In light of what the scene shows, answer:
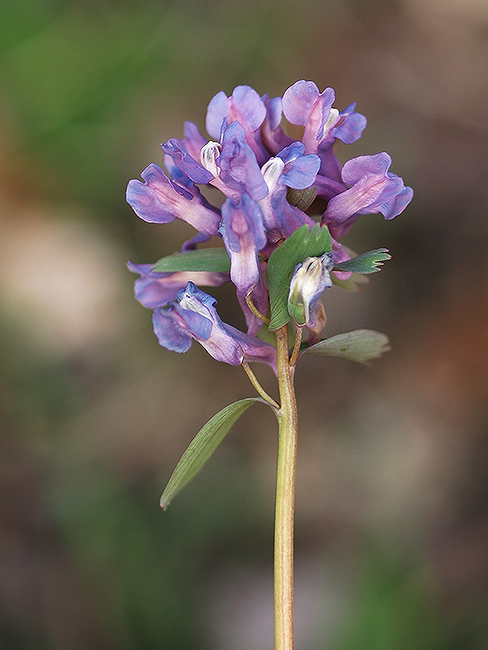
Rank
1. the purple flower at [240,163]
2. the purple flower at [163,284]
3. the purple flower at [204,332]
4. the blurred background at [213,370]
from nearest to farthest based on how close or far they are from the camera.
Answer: the purple flower at [240,163]
the purple flower at [204,332]
the purple flower at [163,284]
the blurred background at [213,370]

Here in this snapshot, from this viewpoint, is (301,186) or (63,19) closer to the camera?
(301,186)

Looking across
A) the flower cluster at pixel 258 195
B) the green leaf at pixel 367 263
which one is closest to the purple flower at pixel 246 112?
the flower cluster at pixel 258 195

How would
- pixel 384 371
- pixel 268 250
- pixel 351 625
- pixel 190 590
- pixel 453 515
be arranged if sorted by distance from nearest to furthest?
pixel 268 250 → pixel 351 625 → pixel 190 590 → pixel 453 515 → pixel 384 371

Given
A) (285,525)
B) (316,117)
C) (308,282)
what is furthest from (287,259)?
(285,525)

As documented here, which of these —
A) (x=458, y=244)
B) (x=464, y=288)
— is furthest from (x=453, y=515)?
(x=458, y=244)

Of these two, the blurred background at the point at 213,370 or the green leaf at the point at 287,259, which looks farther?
the blurred background at the point at 213,370

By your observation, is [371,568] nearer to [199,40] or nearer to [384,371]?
[384,371]

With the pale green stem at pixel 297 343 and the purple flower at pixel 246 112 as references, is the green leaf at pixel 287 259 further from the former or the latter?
the purple flower at pixel 246 112
